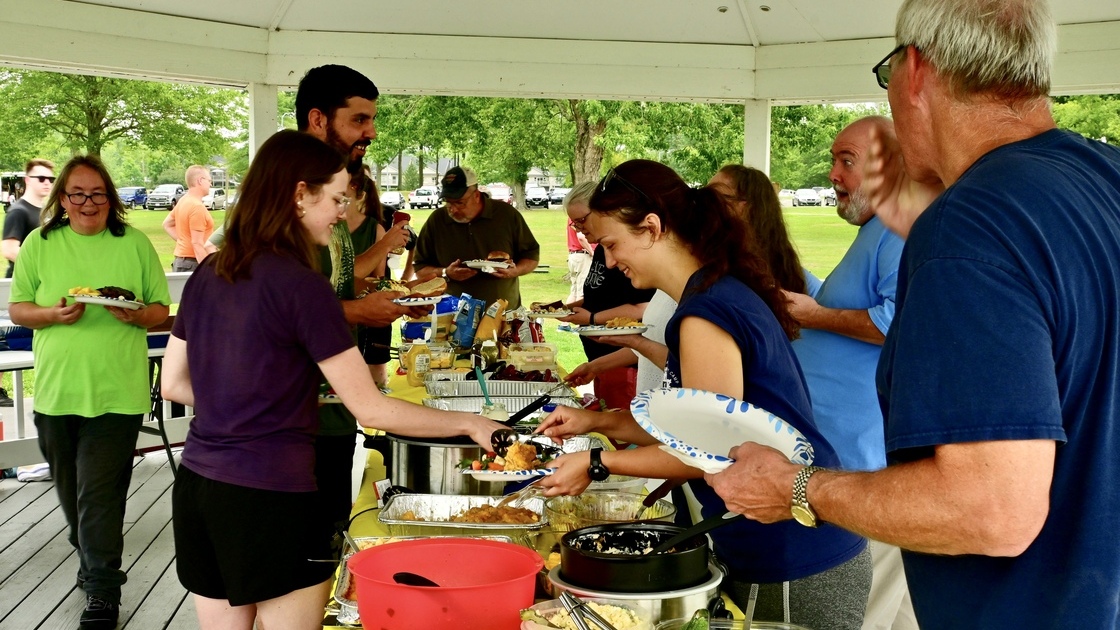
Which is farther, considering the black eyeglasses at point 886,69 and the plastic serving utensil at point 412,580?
the plastic serving utensil at point 412,580

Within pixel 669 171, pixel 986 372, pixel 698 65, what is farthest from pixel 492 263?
pixel 986 372

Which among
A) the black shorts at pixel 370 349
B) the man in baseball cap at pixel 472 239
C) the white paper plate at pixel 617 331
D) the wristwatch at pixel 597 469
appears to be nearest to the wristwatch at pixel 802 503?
the wristwatch at pixel 597 469

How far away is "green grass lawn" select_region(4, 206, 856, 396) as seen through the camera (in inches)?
424

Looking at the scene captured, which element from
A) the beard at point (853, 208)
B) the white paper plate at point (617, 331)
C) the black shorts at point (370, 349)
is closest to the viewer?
the beard at point (853, 208)

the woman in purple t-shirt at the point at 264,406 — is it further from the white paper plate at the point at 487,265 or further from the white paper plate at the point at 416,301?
the white paper plate at the point at 487,265

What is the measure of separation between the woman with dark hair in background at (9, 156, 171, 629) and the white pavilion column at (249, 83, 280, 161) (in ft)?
5.02

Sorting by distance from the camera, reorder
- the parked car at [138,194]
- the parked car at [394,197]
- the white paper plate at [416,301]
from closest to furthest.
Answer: the white paper plate at [416,301]
the parked car at [138,194]
the parked car at [394,197]

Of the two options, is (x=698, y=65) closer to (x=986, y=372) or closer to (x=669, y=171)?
(x=669, y=171)

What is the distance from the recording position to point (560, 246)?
18031 millimetres

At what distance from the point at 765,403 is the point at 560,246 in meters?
16.3

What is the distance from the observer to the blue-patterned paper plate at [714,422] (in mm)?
1472

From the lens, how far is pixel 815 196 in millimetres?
19141

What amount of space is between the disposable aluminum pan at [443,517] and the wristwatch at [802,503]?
85 cm

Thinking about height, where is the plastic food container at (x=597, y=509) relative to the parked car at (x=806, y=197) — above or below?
below
